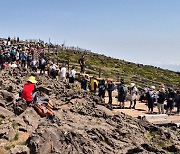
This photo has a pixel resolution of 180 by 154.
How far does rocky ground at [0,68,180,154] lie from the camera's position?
1425cm

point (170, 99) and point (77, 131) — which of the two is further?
point (170, 99)

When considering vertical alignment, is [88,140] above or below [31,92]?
below

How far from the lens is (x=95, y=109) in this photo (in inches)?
779

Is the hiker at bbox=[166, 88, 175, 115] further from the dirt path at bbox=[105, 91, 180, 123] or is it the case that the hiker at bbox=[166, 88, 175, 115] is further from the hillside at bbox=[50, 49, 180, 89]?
the hillside at bbox=[50, 49, 180, 89]

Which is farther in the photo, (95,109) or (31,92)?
(95,109)

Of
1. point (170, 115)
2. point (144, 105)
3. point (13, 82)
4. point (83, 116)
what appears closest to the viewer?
point (83, 116)

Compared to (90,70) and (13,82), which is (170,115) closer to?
(13,82)

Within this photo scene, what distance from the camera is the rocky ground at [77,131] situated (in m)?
14.2

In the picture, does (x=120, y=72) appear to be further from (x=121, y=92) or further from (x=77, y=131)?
(x=77, y=131)

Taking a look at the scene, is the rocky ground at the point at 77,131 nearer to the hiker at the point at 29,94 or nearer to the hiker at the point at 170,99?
the hiker at the point at 29,94

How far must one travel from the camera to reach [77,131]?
1555 centimetres

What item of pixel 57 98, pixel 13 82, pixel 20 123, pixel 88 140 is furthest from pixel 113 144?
pixel 13 82

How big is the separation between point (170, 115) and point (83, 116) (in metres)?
10.9

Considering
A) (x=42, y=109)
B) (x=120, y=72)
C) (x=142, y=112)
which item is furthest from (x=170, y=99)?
(x=120, y=72)
